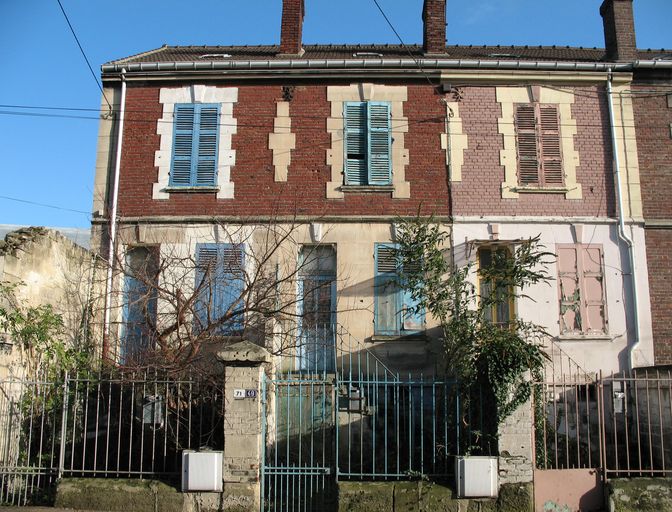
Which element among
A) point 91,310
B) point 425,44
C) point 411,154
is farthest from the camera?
point 425,44

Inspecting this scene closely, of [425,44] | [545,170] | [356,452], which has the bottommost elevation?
[356,452]

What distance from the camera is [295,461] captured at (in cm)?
945

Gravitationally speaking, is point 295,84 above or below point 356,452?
above

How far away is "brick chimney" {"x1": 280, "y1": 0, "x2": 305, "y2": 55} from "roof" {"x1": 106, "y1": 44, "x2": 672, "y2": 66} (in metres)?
0.24

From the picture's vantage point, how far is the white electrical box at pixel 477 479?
764cm

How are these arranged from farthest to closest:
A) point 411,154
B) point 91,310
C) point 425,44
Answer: point 425,44 < point 411,154 < point 91,310

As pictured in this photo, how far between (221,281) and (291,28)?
5.86m

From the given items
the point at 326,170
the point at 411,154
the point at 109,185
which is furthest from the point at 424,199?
the point at 109,185

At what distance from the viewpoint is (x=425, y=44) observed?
13.7m

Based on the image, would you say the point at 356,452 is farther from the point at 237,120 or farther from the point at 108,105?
the point at 108,105

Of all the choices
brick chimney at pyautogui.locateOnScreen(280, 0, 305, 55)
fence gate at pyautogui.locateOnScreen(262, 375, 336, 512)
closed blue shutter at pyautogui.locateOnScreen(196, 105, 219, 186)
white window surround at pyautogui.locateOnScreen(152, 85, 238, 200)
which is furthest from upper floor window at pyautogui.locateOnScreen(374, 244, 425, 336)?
brick chimney at pyautogui.locateOnScreen(280, 0, 305, 55)

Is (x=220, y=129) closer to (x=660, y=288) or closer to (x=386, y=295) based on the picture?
(x=386, y=295)

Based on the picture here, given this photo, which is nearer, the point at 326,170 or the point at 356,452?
the point at 356,452

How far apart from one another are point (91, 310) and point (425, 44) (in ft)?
28.4
